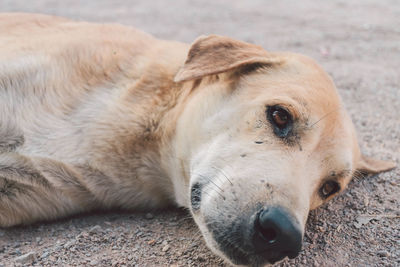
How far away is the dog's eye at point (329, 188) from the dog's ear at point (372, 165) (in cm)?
51

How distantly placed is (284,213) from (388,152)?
228 cm

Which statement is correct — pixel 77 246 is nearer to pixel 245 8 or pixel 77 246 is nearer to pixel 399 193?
pixel 399 193

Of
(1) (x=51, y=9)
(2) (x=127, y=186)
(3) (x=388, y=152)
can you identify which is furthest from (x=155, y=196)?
(1) (x=51, y=9)

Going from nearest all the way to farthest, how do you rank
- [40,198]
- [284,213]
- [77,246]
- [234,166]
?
[284,213] < [234,166] < [77,246] < [40,198]

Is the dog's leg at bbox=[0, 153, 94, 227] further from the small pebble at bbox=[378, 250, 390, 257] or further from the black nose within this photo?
the small pebble at bbox=[378, 250, 390, 257]

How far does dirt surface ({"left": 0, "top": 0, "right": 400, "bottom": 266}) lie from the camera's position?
2490mm

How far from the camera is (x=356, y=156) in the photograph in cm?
307

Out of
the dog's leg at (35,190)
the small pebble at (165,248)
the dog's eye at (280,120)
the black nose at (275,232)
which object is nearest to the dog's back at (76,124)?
the dog's leg at (35,190)

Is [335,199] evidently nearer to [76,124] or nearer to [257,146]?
[257,146]

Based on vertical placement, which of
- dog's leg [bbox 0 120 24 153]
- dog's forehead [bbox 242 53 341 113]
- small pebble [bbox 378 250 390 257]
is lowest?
small pebble [bbox 378 250 390 257]

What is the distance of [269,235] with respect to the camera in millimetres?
2000

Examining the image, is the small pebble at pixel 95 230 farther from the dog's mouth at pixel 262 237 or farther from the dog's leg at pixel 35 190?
the dog's mouth at pixel 262 237

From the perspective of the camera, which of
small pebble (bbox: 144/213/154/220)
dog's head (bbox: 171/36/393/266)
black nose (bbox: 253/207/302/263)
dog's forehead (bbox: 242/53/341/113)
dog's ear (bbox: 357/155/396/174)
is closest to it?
black nose (bbox: 253/207/302/263)

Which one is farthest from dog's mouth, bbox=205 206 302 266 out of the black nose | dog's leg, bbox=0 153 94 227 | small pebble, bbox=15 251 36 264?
dog's leg, bbox=0 153 94 227
